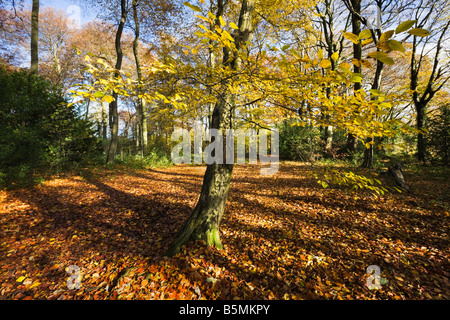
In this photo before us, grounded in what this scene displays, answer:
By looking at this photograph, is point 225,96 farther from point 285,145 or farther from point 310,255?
point 285,145

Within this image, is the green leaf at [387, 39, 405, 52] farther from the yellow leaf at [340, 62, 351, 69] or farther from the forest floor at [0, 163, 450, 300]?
the forest floor at [0, 163, 450, 300]

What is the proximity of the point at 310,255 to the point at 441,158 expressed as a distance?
29.6ft

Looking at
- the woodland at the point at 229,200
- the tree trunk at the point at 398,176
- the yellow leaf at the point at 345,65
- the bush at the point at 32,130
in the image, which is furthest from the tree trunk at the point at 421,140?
the bush at the point at 32,130

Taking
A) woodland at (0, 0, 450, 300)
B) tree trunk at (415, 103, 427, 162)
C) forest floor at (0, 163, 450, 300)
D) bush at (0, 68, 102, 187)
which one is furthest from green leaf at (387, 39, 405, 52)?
tree trunk at (415, 103, 427, 162)

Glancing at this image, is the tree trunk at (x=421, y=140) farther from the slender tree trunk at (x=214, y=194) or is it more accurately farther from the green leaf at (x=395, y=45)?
the green leaf at (x=395, y=45)

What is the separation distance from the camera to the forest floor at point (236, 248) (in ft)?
8.21

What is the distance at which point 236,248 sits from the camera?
3.31 meters

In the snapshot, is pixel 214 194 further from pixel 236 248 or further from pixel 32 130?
pixel 32 130

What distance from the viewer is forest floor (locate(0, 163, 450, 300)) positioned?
250cm

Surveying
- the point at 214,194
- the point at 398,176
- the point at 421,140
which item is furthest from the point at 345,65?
the point at 421,140

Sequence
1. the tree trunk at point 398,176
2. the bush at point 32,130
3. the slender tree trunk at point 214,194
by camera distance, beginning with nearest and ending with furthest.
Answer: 1. the slender tree trunk at point 214,194
2. the tree trunk at point 398,176
3. the bush at point 32,130

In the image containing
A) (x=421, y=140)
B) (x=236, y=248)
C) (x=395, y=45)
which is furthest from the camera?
(x=421, y=140)

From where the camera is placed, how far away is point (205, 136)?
1900 centimetres

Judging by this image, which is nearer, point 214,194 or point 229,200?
point 214,194
